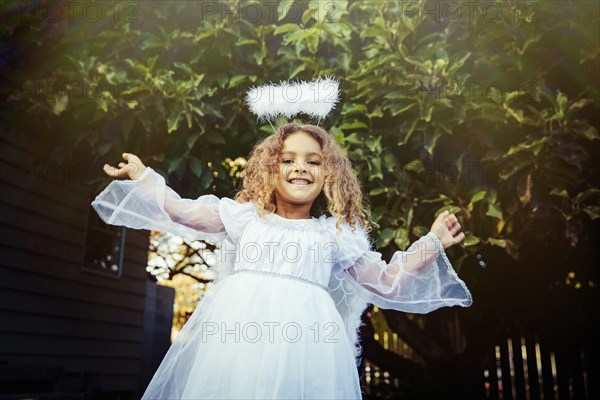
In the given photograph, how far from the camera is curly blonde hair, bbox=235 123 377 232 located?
2.34 m

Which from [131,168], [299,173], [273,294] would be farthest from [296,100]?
[273,294]

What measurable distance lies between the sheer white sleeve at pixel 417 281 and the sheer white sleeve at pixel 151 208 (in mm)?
564

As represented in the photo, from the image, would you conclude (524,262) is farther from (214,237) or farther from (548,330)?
(214,237)

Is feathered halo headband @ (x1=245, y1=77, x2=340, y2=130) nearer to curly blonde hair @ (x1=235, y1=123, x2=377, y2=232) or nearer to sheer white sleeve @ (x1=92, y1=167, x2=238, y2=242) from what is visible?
curly blonde hair @ (x1=235, y1=123, x2=377, y2=232)

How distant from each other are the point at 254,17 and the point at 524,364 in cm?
560

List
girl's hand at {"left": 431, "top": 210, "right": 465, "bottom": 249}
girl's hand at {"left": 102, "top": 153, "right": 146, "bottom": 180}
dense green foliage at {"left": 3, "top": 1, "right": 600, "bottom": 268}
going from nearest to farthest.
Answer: girl's hand at {"left": 102, "top": 153, "right": 146, "bottom": 180} → girl's hand at {"left": 431, "top": 210, "right": 465, "bottom": 249} → dense green foliage at {"left": 3, "top": 1, "right": 600, "bottom": 268}

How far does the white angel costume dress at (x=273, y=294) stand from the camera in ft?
6.25

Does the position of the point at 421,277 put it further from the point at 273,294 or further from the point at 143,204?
the point at 143,204

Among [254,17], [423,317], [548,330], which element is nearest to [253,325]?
[254,17]

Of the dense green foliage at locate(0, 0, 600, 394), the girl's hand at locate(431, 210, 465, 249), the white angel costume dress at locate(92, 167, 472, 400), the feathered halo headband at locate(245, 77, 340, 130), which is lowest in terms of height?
the white angel costume dress at locate(92, 167, 472, 400)

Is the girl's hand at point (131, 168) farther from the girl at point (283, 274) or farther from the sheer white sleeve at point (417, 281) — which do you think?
the sheer white sleeve at point (417, 281)

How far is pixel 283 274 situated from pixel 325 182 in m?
0.44

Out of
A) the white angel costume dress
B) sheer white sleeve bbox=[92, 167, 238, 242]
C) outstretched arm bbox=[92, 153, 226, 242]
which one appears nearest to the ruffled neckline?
the white angel costume dress

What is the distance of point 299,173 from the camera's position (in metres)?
2.31
